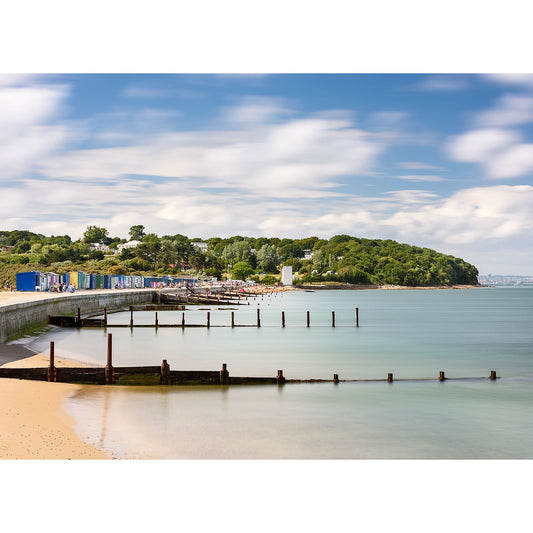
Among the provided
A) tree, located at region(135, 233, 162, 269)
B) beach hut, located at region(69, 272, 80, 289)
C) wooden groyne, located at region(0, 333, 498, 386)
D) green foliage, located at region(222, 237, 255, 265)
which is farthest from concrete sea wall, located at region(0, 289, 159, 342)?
green foliage, located at region(222, 237, 255, 265)

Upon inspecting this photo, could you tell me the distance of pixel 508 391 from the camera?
17.5 meters

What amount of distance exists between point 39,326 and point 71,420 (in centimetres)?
1993

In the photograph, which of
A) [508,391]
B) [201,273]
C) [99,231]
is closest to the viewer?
[508,391]

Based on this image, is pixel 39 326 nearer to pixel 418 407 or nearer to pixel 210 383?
pixel 210 383

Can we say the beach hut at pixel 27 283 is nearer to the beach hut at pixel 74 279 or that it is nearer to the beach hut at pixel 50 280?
the beach hut at pixel 50 280

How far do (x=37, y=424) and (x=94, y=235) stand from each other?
185697 millimetres

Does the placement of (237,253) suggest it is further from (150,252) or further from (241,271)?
(150,252)

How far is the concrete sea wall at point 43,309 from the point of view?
23.1 m

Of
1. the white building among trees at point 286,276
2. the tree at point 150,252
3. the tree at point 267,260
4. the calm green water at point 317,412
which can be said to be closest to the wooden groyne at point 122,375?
A: the calm green water at point 317,412

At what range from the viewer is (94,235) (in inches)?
7485

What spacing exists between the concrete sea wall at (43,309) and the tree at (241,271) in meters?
110

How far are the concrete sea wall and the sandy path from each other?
8.91 meters

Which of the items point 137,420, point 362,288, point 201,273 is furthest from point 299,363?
point 362,288
